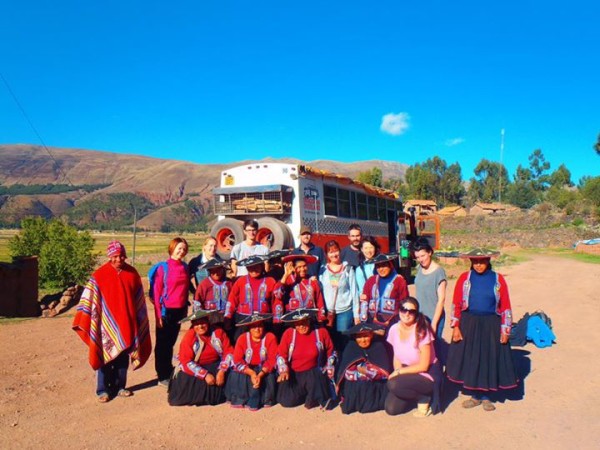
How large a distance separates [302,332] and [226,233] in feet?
13.8

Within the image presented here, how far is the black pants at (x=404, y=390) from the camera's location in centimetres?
450

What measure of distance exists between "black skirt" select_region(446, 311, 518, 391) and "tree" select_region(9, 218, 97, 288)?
519 inches

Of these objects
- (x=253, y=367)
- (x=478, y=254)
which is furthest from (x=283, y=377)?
(x=478, y=254)

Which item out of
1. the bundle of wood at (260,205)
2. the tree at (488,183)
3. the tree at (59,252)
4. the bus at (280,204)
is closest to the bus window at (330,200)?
the bus at (280,204)

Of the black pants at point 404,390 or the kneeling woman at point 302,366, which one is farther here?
the kneeling woman at point 302,366

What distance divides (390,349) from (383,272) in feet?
2.58

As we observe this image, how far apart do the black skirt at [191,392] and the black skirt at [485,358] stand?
242 cm

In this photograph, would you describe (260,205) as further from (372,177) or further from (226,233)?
(372,177)

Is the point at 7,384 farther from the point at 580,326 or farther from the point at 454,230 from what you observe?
the point at 454,230

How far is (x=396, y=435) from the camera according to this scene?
414cm

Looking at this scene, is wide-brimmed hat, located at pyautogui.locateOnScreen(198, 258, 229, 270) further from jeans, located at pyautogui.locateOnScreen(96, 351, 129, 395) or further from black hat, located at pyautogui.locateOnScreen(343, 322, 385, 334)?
black hat, located at pyautogui.locateOnScreen(343, 322, 385, 334)

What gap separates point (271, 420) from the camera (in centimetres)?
448

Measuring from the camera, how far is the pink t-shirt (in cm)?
454

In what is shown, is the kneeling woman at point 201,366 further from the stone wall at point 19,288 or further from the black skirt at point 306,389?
the stone wall at point 19,288
